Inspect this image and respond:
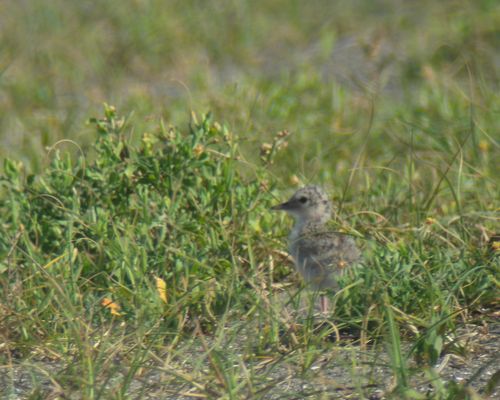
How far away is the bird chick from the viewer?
4719mm

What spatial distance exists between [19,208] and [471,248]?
1784mm

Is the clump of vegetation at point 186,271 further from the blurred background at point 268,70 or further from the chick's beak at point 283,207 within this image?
the blurred background at point 268,70

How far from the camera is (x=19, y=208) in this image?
4895 mm

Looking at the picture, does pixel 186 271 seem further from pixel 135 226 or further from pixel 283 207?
pixel 283 207

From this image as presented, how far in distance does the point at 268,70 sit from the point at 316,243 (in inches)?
163

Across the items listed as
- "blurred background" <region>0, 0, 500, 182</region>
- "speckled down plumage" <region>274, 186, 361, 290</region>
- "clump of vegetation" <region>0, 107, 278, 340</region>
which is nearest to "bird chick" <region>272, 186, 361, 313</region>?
"speckled down plumage" <region>274, 186, 361, 290</region>

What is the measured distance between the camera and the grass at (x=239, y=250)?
3.77 m

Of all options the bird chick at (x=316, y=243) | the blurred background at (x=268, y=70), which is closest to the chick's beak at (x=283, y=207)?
the bird chick at (x=316, y=243)

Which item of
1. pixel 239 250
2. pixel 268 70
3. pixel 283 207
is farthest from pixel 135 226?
pixel 268 70

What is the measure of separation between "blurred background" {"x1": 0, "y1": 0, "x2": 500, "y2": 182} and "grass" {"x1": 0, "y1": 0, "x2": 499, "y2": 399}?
3cm

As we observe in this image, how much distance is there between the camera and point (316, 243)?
4.95 metres

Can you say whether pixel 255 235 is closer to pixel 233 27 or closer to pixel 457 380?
pixel 457 380

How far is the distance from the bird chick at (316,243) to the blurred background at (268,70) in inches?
26.5

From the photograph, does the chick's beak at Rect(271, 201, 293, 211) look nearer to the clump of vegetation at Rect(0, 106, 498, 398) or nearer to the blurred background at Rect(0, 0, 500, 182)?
the clump of vegetation at Rect(0, 106, 498, 398)
